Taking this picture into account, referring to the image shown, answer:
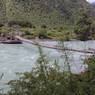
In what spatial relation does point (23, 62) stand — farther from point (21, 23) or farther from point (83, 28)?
point (21, 23)

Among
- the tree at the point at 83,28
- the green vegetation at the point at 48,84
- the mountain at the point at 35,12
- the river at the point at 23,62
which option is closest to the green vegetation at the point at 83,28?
the tree at the point at 83,28

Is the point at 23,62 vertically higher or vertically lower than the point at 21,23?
lower

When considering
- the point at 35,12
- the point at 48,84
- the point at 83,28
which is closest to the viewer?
the point at 48,84

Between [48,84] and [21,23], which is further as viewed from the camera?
[21,23]

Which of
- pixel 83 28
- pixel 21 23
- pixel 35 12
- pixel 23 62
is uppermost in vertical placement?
pixel 35 12

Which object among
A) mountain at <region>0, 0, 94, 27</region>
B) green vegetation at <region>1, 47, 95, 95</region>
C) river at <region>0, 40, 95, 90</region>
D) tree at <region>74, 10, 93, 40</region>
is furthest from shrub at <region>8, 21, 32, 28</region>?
green vegetation at <region>1, 47, 95, 95</region>

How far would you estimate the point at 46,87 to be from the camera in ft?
13.2

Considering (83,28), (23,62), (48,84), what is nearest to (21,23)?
(83,28)

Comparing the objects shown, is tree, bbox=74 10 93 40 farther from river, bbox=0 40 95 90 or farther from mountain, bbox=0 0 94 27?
river, bbox=0 40 95 90

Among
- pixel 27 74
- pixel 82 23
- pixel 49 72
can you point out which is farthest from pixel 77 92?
pixel 82 23

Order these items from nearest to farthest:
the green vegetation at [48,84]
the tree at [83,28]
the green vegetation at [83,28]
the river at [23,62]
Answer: the green vegetation at [48,84] < the river at [23,62] < the green vegetation at [83,28] < the tree at [83,28]

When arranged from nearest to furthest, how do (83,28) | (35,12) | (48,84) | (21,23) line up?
(48,84), (83,28), (21,23), (35,12)

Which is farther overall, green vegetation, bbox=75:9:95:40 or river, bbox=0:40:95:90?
green vegetation, bbox=75:9:95:40

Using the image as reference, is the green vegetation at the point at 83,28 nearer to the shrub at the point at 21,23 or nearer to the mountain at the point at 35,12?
the mountain at the point at 35,12
